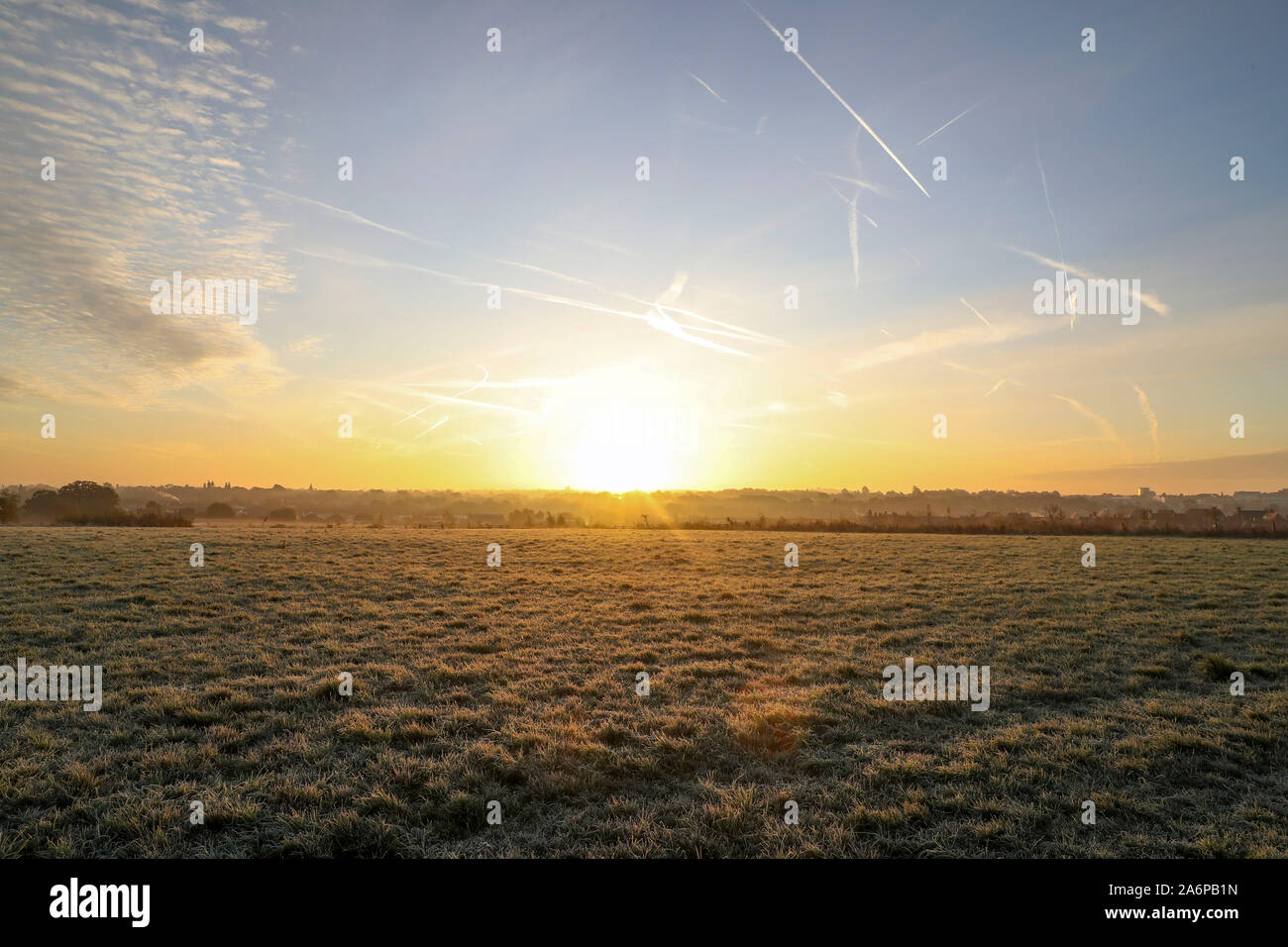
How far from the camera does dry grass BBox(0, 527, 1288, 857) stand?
5.98m

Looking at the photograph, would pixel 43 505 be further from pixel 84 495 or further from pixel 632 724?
pixel 632 724

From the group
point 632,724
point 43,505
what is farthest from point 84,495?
point 632,724

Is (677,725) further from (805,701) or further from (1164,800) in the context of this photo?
(1164,800)

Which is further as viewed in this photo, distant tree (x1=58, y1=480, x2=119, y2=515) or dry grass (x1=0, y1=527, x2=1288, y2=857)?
distant tree (x1=58, y1=480, x2=119, y2=515)

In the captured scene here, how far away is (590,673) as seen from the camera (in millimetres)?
11570

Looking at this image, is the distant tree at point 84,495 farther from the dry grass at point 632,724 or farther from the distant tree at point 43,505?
the dry grass at point 632,724

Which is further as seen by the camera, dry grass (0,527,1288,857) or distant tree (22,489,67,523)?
distant tree (22,489,67,523)

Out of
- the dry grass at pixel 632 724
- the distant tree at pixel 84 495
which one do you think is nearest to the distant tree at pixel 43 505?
the distant tree at pixel 84 495

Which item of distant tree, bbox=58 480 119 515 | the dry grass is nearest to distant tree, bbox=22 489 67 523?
distant tree, bbox=58 480 119 515

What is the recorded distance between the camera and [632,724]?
880 centimetres

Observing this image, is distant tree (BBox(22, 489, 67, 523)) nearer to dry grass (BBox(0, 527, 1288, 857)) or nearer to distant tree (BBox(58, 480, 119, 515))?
distant tree (BBox(58, 480, 119, 515))

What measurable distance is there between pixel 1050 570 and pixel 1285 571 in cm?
943

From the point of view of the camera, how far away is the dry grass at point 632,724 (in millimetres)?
5984

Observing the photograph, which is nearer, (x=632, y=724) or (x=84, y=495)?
(x=632, y=724)
